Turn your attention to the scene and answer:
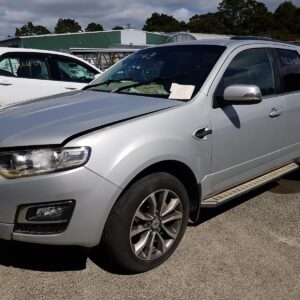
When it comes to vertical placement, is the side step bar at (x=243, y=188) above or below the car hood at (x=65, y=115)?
below

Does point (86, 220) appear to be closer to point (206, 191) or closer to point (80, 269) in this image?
point (80, 269)

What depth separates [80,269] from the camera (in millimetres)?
3268

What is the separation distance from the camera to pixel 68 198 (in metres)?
2.64

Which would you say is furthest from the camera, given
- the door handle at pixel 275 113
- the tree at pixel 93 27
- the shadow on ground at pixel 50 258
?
the tree at pixel 93 27

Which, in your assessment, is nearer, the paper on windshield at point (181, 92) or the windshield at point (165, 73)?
the paper on windshield at point (181, 92)

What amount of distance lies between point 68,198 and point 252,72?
2.34 meters

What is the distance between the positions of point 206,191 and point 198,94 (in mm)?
809

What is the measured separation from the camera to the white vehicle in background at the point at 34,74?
755 centimetres

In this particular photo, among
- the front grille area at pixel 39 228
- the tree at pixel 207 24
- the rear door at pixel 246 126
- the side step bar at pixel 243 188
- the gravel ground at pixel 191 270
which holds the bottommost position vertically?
Answer: the gravel ground at pixel 191 270

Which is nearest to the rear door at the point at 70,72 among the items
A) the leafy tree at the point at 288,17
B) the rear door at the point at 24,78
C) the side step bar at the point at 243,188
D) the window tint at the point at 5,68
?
the rear door at the point at 24,78

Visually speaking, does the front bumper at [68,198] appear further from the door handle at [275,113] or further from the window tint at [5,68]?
the window tint at [5,68]

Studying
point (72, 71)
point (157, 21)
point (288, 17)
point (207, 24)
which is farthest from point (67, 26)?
point (72, 71)

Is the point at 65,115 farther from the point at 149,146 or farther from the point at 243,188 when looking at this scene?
the point at 243,188

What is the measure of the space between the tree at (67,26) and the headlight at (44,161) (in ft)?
384
